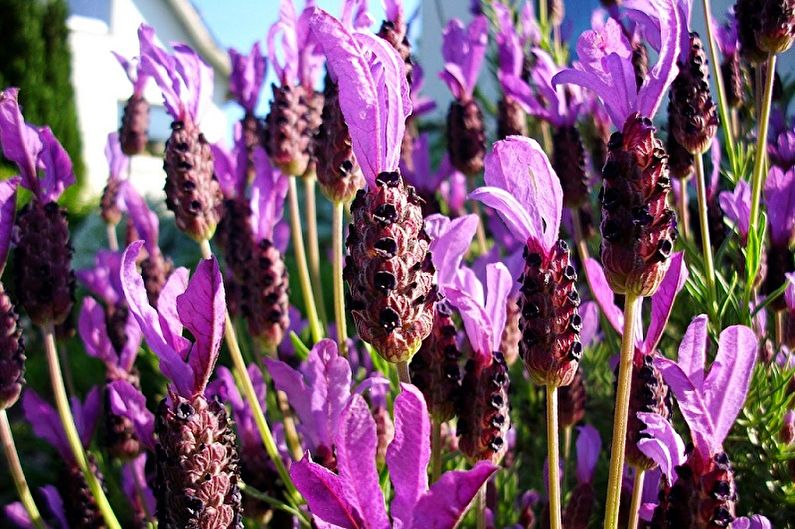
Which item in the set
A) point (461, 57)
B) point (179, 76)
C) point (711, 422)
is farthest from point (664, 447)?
point (461, 57)

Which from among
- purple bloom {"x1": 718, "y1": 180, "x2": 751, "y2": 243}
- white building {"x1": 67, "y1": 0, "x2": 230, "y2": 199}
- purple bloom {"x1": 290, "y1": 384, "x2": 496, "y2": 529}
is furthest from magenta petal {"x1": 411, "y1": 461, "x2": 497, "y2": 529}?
white building {"x1": 67, "y1": 0, "x2": 230, "y2": 199}

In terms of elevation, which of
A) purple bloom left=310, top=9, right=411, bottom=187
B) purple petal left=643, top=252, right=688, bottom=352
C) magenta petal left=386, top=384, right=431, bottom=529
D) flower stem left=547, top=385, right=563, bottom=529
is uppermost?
purple bloom left=310, top=9, right=411, bottom=187

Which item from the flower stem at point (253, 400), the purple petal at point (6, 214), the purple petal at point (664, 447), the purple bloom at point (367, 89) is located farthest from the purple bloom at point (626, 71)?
the purple petal at point (6, 214)

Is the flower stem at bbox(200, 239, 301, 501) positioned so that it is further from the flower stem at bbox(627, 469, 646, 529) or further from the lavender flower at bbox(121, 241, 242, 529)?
the flower stem at bbox(627, 469, 646, 529)

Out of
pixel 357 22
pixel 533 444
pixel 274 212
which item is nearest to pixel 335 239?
pixel 274 212

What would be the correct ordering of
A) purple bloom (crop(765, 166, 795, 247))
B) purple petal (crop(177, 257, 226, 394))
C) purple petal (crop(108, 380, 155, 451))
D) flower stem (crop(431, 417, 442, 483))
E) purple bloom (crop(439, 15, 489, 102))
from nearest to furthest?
1. purple petal (crop(177, 257, 226, 394))
2. flower stem (crop(431, 417, 442, 483))
3. purple petal (crop(108, 380, 155, 451))
4. purple bloom (crop(765, 166, 795, 247))
5. purple bloom (crop(439, 15, 489, 102))

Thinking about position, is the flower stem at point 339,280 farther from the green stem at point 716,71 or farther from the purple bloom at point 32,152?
the green stem at point 716,71
